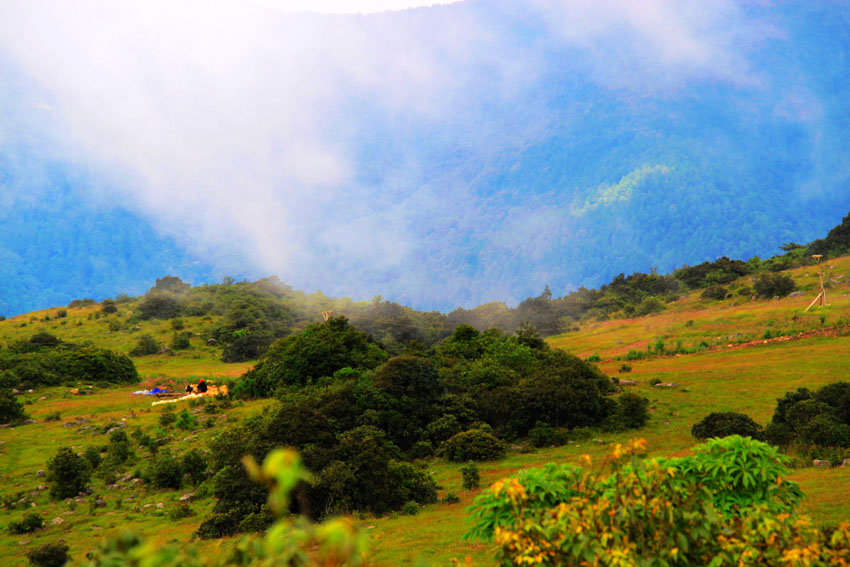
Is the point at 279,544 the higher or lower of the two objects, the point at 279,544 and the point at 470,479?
the higher

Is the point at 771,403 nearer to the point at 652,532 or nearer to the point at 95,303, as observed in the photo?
the point at 652,532

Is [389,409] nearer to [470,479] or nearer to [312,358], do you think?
[470,479]

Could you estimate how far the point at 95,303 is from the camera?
58.9 metres

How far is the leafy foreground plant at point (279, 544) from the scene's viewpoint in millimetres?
1563

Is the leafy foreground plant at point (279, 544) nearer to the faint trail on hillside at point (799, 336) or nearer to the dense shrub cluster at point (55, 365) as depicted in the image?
the faint trail on hillside at point (799, 336)

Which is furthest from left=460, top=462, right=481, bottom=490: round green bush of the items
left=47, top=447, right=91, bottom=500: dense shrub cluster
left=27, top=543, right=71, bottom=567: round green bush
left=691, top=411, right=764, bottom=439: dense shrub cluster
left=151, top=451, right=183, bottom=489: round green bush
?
left=47, top=447, right=91, bottom=500: dense shrub cluster

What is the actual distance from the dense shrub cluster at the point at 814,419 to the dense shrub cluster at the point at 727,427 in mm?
313

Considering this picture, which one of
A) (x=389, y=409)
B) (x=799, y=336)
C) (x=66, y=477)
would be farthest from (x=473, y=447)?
(x=799, y=336)

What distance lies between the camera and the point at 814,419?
42.7 ft

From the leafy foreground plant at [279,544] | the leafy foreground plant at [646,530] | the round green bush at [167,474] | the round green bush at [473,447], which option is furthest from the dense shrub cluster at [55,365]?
the leafy foreground plant at [646,530]

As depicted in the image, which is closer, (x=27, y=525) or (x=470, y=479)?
(x=27, y=525)

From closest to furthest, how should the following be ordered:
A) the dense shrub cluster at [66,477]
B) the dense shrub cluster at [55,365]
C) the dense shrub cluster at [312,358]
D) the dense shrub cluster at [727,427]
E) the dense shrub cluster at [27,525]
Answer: the dense shrub cluster at [27,525]
the dense shrub cluster at [727,427]
the dense shrub cluster at [66,477]
the dense shrub cluster at [312,358]
the dense shrub cluster at [55,365]

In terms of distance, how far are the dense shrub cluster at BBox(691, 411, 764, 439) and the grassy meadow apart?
1.48ft

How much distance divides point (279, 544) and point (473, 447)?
14380 millimetres
